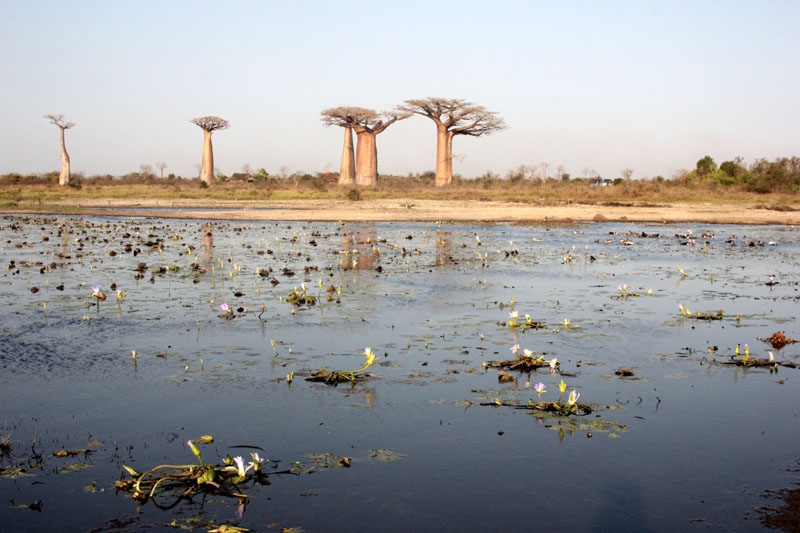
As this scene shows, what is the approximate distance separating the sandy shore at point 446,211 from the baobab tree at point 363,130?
22.8 meters

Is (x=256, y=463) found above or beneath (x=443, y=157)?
beneath

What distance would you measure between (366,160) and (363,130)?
253cm

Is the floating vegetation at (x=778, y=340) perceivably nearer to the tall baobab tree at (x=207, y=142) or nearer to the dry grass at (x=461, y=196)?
the dry grass at (x=461, y=196)

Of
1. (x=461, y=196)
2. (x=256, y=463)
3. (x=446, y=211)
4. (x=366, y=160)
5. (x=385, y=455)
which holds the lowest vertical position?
(x=385, y=455)

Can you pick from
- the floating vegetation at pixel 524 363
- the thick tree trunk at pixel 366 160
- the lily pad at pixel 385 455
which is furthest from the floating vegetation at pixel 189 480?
the thick tree trunk at pixel 366 160

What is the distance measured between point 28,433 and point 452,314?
5.90 m

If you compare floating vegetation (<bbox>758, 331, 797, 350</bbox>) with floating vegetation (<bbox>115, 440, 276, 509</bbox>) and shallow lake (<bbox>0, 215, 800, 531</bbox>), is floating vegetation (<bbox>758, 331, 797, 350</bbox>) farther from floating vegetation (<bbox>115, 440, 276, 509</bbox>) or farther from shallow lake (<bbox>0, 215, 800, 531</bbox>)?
floating vegetation (<bbox>115, 440, 276, 509</bbox>)

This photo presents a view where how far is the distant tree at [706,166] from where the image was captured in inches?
2504

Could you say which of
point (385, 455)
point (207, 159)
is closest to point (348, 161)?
point (207, 159)

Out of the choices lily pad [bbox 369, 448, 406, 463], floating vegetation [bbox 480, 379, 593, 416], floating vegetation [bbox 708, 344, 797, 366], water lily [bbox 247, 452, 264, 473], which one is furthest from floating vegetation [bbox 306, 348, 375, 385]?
floating vegetation [bbox 708, 344, 797, 366]

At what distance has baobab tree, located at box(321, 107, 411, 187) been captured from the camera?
6419 cm

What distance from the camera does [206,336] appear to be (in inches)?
352

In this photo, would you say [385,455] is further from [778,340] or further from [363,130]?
[363,130]

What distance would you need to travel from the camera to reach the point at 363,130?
214ft
